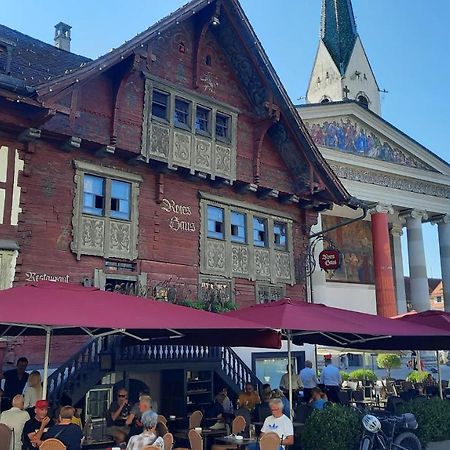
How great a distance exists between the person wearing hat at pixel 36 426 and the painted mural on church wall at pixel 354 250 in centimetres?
3454

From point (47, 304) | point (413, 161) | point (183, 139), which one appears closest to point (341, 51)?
point (413, 161)

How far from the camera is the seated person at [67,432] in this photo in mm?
7621

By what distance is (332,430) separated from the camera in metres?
10.8

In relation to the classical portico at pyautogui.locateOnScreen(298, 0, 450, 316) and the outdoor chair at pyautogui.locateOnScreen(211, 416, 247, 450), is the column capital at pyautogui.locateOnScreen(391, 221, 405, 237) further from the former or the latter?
the outdoor chair at pyautogui.locateOnScreen(211, 416, 247, 450)

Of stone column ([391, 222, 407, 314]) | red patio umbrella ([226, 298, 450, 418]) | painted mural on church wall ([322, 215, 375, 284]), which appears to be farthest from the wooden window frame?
stone column ([391, 222, 407, 314])

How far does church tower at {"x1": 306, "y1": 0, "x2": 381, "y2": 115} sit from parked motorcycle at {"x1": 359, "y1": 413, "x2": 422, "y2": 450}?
43659 millimetres

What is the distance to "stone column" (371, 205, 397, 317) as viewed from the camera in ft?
119

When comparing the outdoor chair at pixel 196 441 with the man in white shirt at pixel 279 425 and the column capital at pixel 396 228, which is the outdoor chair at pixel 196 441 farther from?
the column capital at pixel 396 228

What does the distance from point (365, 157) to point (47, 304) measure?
32.7 m

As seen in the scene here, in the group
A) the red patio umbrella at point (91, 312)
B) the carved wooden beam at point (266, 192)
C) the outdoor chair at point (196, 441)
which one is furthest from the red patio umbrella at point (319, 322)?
the carved wooden beam at point (266, 192)

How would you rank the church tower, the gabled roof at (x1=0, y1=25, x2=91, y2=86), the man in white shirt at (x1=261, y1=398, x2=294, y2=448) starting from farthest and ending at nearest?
the church tower
the gabled roof at (x1=0, y1=25, x2=91, y2=86)
the man in white shirt at (x1=261, y1=398, x2=294, y2=448)

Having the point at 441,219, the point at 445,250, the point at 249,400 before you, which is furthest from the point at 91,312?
the point at 441,219

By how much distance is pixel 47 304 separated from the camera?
7.92 metres

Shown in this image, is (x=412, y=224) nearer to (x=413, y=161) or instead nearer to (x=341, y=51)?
(x=413, y=161)
